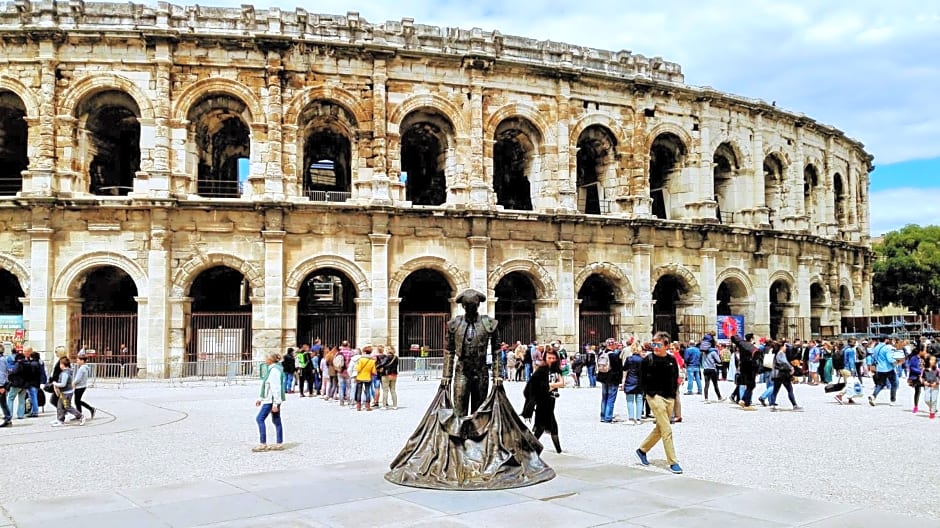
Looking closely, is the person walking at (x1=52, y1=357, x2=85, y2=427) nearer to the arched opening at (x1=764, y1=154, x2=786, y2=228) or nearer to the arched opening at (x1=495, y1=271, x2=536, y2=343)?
the arched opening at (x1=495, y1=271, x2=536, y2=343)

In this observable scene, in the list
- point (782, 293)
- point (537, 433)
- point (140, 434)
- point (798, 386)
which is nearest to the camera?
point (537, 433)

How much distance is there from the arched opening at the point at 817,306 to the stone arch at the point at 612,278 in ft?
33.7

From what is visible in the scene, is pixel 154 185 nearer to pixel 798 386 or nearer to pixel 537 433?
pixel 537 433

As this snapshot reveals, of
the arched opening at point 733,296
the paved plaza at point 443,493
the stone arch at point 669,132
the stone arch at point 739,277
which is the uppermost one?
the stone arch at point 669,132

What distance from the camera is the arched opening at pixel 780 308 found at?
29291mm

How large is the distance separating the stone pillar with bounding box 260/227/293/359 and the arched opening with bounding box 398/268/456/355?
355 centimetres

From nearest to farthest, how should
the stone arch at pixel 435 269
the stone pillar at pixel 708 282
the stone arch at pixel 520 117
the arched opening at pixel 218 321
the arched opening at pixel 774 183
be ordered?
the arched opening at pixel 218 321 → the stone arch at pixel 435 269 → the stone arch at pixel 520 117 → the stone pillar at pixel 708 282 → the arched opening at pixel 774 183

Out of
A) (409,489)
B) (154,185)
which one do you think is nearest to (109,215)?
(154,185)

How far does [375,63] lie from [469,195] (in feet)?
15.3

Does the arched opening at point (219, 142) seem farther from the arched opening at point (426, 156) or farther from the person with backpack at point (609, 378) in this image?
the person with backpack at point (609, 378)

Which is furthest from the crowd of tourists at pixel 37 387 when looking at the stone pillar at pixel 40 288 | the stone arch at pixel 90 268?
the stone arch at pixel 90 268

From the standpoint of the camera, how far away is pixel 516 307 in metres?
27.0

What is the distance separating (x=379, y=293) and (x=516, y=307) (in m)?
6.26

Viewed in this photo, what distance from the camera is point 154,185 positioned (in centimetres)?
2116
